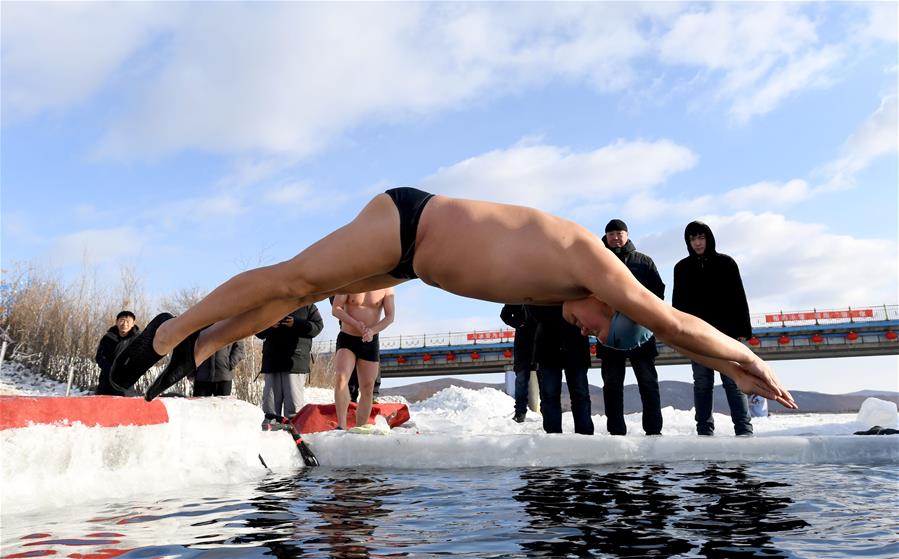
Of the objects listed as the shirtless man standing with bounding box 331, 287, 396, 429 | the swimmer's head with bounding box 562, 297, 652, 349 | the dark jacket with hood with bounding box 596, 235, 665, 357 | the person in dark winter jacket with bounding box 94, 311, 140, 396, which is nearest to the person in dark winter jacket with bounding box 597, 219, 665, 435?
the dark jacket with hood with bounding box 596, 235, 665, 357

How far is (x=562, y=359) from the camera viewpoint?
21.5ft

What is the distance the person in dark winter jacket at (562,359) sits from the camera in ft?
21.3

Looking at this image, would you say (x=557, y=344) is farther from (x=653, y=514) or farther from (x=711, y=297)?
(x=653, y=514)

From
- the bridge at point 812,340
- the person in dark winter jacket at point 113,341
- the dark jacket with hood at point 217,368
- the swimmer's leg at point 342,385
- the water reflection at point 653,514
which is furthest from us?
the bridge at point 812,340

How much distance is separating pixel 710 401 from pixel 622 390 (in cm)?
84

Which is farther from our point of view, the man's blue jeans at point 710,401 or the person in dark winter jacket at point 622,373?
the person in dark winter jacket at point 622,373

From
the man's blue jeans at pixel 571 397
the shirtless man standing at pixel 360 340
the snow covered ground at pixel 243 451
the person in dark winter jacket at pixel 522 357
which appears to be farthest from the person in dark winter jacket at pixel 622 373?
the person in dark winter jacket at pixel 522 357

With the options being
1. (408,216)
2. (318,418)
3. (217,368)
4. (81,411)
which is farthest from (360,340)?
(408,216)

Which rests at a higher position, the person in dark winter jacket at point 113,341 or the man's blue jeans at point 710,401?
the person in dark winter jacket at point 113,341

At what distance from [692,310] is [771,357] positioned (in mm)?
38407

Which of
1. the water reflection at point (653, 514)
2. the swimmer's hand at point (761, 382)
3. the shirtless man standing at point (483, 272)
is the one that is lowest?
the water reflection at point (653, 514)

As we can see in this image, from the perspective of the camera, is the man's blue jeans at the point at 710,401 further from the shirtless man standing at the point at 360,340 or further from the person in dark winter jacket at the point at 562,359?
the shirtless man standing at the point at 360,340

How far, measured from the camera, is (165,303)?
23.8 m

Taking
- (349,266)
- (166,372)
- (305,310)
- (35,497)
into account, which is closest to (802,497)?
(349,266)
